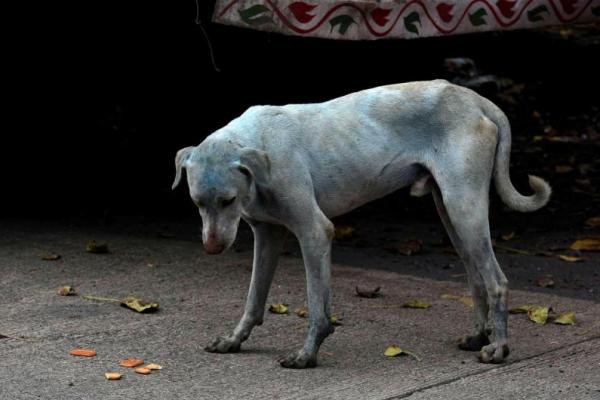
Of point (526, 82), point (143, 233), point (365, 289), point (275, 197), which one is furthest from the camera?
point (526, 82)

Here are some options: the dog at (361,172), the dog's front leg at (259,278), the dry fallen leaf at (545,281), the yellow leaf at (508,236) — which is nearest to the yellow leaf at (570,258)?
the dry fallen leaf at (545,281)

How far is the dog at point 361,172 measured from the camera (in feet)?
17.8

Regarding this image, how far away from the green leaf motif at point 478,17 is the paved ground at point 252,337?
5.26 feet

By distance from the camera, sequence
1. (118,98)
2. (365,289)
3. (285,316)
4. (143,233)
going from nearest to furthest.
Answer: (285,316) < (365,289) < (143,233) < (118,98)

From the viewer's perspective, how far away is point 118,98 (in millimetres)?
10641

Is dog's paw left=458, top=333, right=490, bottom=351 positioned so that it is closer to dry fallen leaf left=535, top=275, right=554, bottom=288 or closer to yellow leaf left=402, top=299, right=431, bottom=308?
yellow leaf left=402, top=299, right=431, bottom=308

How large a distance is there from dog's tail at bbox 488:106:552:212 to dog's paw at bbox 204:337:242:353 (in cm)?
149

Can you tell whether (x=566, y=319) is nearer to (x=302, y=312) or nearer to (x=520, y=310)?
(x=520, y=310)

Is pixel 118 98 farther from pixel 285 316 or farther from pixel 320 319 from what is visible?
pixel 320 319

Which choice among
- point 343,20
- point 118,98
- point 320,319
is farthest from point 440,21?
point 118,98

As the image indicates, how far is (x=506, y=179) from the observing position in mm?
5840

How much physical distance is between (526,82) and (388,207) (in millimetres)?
5868

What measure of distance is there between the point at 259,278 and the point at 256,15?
6.87 feet

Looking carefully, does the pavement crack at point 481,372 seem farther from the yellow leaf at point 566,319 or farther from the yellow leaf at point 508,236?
the yellow leaf at point 508,236
